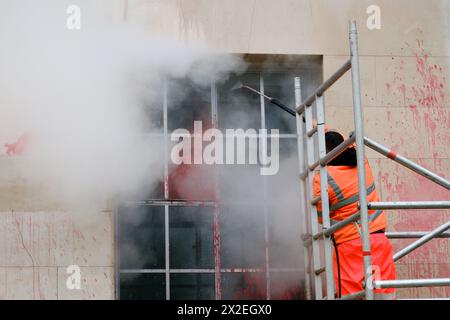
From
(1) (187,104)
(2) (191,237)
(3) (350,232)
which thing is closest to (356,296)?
(3) (350,232)

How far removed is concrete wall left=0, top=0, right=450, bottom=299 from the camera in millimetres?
9000

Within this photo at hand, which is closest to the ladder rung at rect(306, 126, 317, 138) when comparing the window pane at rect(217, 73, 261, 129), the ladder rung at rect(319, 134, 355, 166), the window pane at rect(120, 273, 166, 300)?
the ladder rung at rect(319, 134, 355, 166)

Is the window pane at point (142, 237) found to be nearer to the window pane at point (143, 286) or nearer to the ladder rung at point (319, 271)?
the window pane at point (143, 286)

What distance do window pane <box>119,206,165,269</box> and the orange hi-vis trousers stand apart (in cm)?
168

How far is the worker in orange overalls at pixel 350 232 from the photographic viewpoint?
7812 mm

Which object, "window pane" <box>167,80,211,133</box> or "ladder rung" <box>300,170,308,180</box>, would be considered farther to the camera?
"window pane" <box>167,80,211,133</box>

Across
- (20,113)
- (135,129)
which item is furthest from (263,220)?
(20,113)

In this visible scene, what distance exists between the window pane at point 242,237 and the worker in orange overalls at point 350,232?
103 cm

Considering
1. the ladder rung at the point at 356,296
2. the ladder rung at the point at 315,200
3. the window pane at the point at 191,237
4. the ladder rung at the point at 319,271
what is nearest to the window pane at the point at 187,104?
the window pane at the point at 191,237

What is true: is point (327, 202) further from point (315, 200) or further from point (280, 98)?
point (280, 98)

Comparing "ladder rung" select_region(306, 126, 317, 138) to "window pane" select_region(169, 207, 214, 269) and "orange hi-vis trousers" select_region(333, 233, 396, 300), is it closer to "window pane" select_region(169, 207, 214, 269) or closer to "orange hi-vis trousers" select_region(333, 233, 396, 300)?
"orange hi-vis trousers" select_region(333, 233, 396, 300)

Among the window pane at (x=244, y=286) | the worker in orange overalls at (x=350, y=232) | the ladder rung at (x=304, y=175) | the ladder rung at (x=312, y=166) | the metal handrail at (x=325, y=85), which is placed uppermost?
the metal handrail at (x=325, y=85)

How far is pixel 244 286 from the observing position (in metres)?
9.02
